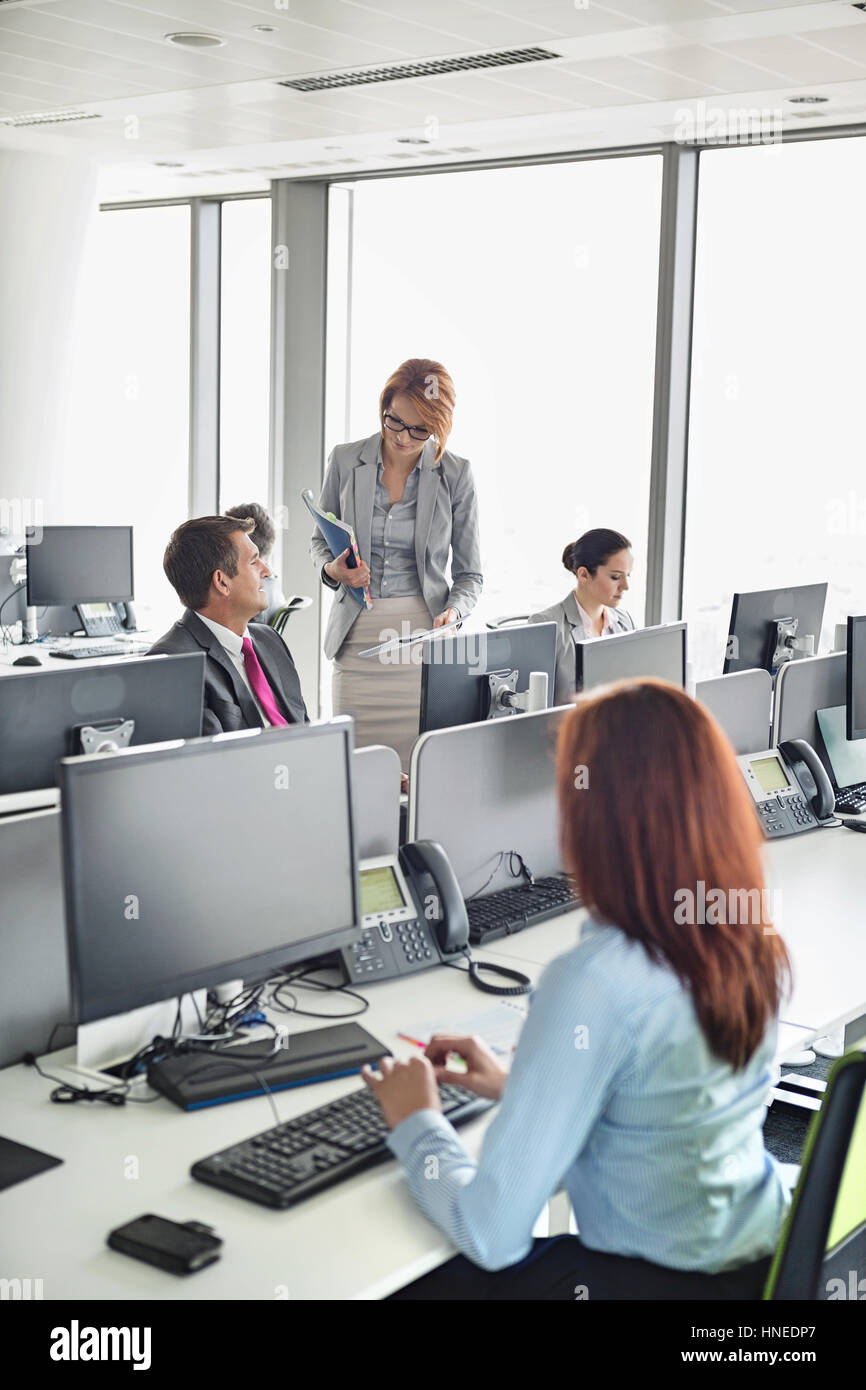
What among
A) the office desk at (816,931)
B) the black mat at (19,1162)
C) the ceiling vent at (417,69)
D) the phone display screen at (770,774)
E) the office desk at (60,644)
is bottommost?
the office desk at (816,931)

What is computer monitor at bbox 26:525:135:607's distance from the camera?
618 centimetres

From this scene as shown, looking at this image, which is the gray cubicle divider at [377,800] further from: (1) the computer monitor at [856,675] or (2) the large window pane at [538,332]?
(2) the large window pane at [538,332]

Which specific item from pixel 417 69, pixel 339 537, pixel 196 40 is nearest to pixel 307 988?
pixel 339 537

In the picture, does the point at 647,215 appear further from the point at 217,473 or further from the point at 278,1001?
the point at 278,1001

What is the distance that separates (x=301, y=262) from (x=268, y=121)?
1.46m

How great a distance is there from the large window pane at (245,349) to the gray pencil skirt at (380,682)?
3451 mm

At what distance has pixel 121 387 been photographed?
8234 millimetres

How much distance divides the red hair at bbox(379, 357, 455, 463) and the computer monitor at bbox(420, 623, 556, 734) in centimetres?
133

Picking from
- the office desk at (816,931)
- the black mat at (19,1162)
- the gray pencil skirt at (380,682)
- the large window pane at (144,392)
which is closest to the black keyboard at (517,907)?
the office desk at (816,931)

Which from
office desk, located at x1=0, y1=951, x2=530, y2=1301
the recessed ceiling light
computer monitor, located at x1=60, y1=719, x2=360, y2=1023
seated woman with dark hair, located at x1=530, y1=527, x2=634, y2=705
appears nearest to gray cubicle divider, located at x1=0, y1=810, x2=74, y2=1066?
office desk, located at x1=0, y1=951, x2=530, y2=1301

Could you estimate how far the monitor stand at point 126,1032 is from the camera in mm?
1956

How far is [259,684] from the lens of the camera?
3.29 meters

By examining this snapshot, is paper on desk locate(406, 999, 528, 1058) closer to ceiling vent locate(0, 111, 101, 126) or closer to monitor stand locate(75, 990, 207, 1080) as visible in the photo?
monitor stand locate(75, 990, 207, 1080)
